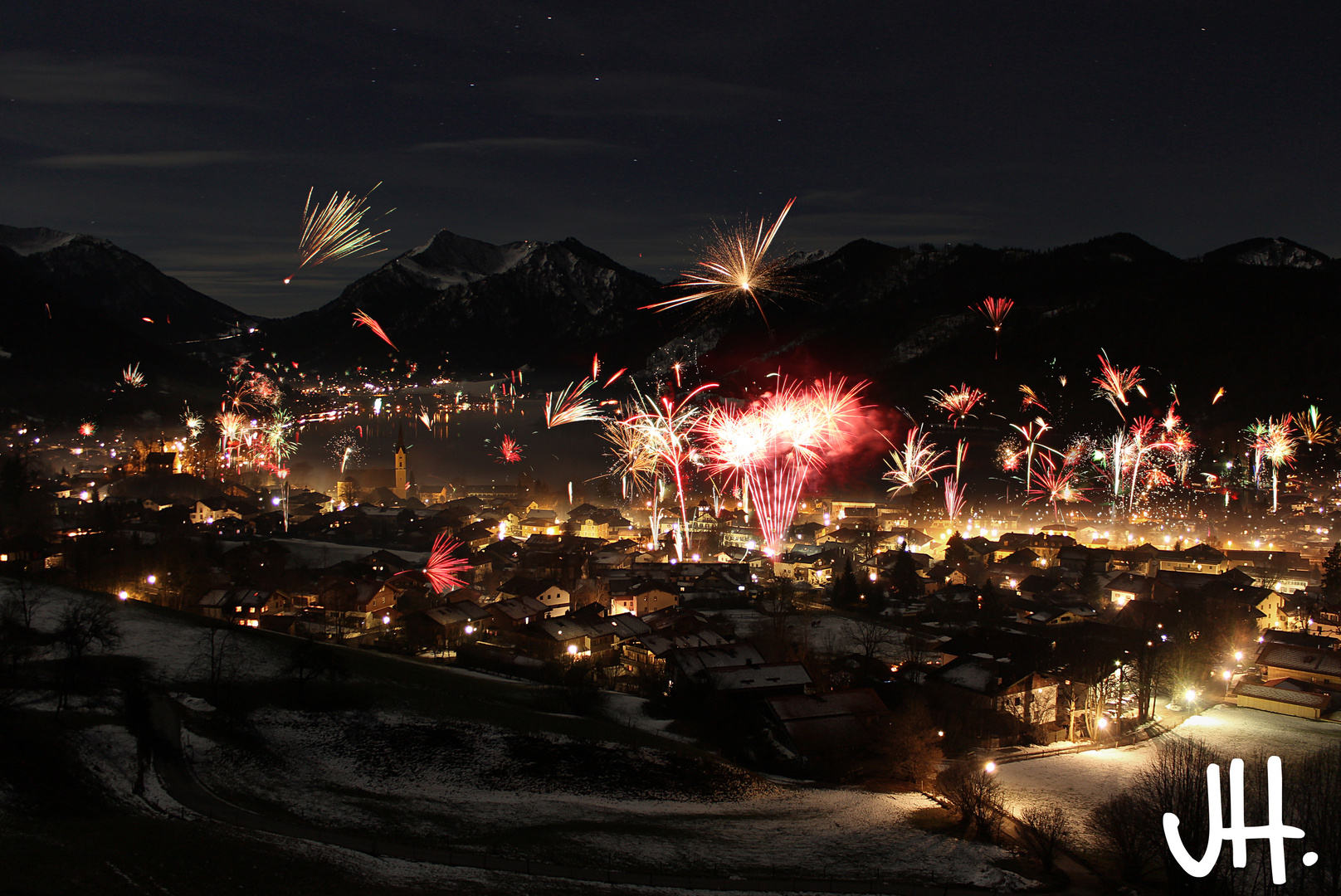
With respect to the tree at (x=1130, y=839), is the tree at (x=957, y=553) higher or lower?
higher

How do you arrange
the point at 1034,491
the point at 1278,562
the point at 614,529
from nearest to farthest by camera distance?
the point at 1278,562, the point at 614,529, the point at 1034,491

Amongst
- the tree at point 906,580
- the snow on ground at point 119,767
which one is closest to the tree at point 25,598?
the snow on ground at point 119,767

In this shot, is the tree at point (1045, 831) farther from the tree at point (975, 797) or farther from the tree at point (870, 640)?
the tree at point (870, 640)

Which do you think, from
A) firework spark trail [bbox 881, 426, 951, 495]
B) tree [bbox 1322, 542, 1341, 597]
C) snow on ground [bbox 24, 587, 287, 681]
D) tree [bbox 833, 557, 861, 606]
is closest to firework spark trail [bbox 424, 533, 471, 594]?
snow on ground [bbox 24, 587, 287, 681]

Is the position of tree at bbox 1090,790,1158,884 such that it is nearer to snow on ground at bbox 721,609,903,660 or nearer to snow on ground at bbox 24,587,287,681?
snow on ground at bbox 721,609,903,660

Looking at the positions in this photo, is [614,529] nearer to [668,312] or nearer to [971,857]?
[971,857]

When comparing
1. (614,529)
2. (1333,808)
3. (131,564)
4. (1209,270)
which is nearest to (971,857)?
(1333,808)

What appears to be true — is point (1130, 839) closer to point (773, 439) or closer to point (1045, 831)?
point (1045, 831)
